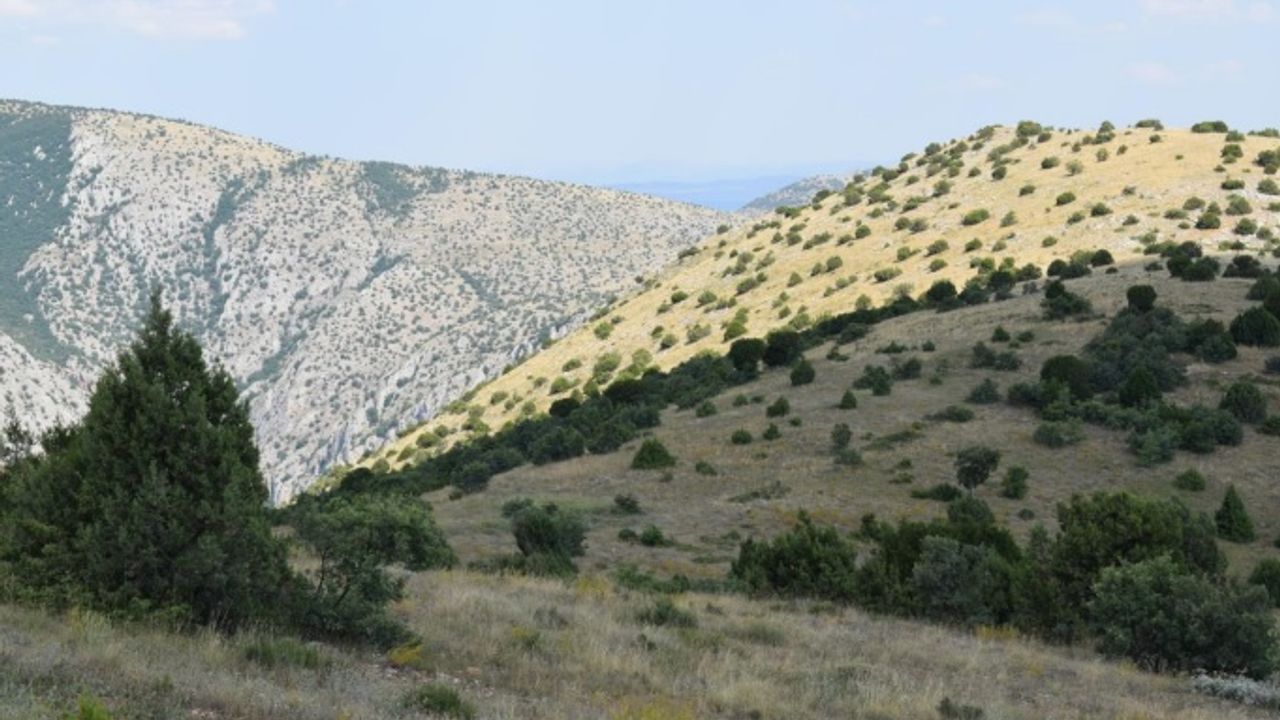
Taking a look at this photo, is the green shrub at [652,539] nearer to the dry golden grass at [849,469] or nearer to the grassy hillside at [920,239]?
the dry golden grass at [849,469]

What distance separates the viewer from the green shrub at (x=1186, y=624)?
48.3ft

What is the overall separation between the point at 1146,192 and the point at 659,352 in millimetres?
35554

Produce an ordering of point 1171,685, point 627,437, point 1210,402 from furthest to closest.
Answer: point 627,437
point 1210,402
point 1171,685

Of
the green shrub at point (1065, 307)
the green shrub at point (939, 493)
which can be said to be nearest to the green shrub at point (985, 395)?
the green shrub at point (939, 493)

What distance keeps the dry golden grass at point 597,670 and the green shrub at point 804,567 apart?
9.40 ft

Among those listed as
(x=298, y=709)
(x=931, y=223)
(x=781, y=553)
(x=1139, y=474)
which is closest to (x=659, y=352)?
(x=931, y=223)

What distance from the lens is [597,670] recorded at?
10.9 meters

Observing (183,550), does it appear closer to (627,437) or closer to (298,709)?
(298,709)

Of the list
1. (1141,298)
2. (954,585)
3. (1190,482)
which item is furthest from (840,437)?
(954,585)

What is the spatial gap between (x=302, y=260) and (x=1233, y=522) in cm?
15207

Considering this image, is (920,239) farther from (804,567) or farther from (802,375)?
(804,567)

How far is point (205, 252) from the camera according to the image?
6639 inches

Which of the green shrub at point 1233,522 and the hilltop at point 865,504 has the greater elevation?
the hilltop at point 865,504

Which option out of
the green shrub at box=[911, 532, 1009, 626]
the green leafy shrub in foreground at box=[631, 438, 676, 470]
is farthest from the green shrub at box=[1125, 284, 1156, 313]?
the green shrub at box=[911, 532, 1009, 626]
